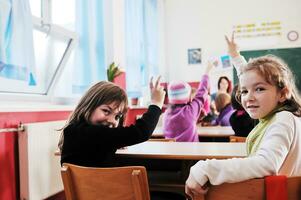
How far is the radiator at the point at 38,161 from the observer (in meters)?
1.99

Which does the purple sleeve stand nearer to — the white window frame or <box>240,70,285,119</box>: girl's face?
the white window frame

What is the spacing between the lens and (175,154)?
1504 mm

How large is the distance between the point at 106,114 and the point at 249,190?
2.76ft

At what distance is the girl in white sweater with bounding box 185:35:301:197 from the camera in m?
0.90

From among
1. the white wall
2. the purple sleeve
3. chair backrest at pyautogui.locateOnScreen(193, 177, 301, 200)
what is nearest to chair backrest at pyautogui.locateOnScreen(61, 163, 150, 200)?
chair backrest at pyautogui.locateOnScreen(193, 177, 301, 200)

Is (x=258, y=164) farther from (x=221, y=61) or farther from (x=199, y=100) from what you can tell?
(x=221, y=61)

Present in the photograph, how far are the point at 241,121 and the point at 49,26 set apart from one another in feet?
5.55

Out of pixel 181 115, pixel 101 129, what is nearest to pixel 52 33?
pixel 181 115

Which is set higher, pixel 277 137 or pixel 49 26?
A: pixel 49 26

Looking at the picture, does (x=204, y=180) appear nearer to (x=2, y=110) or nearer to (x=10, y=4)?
(x=2, y=110)

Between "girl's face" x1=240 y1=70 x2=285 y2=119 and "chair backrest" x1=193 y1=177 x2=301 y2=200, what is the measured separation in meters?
0.35

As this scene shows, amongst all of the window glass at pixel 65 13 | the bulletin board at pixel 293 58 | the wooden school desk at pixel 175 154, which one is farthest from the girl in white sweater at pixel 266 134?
the bulletin board at pixel 293 58

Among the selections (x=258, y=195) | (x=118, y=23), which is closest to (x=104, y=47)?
(x=118, y=23)

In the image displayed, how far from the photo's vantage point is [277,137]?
3.12 feet
